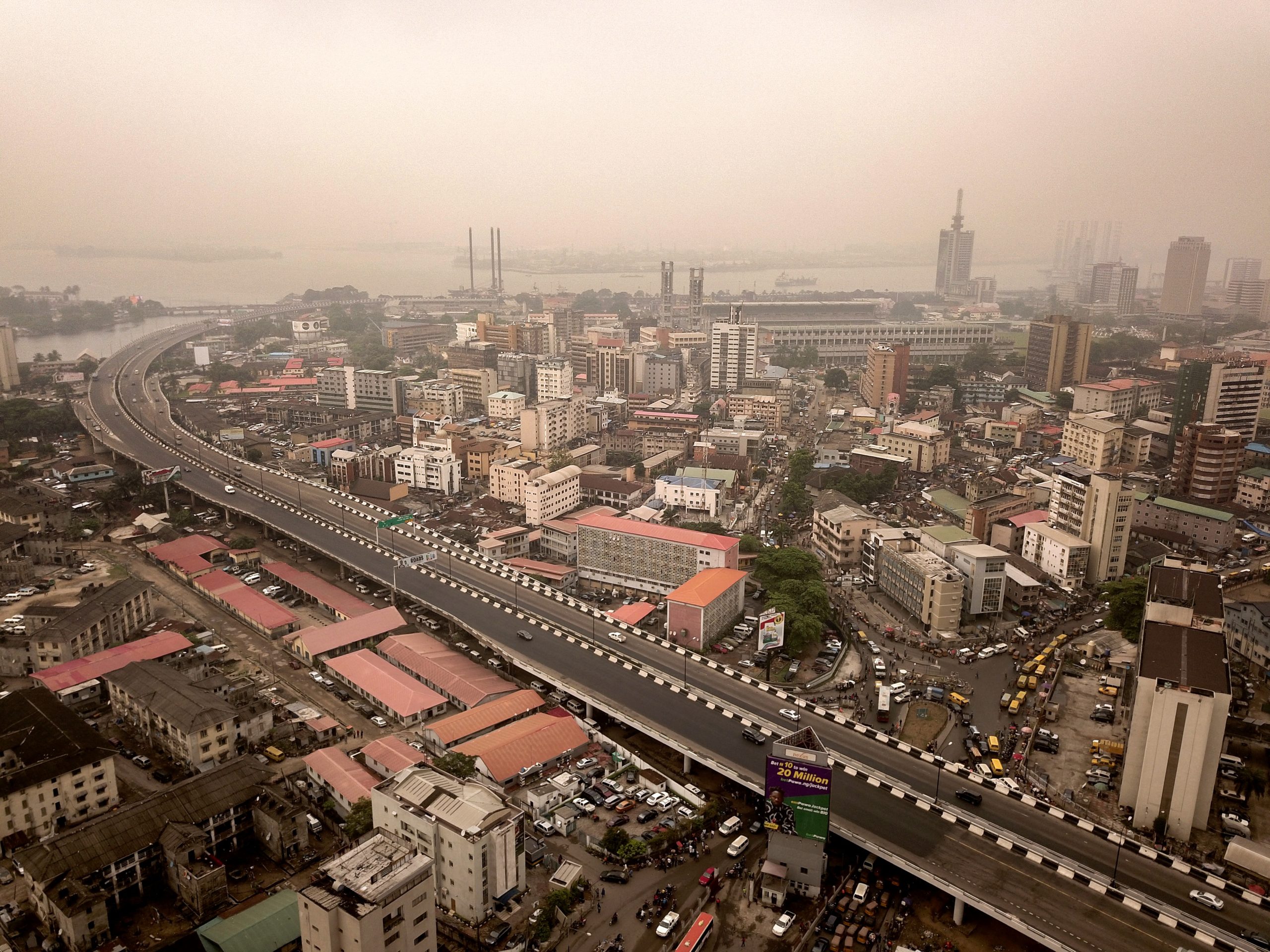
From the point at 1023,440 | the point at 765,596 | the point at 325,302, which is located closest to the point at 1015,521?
the point at 765,596

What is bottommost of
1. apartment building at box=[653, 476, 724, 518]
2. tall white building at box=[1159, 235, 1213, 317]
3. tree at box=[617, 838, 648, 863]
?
tree at box=[617, 838, 648, 863]

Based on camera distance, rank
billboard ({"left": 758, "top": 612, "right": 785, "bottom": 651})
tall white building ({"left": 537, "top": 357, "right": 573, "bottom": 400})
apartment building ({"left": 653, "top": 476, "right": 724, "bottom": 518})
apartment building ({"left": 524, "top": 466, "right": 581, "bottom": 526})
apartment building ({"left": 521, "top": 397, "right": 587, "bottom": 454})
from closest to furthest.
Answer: billboard ({"left": 758, "top": 612, "right": 785, "bottom": 651}) < apartment building ({"left": 524, "top": 466, "right": 581, "bottom": 526}) < apartment building ({"left": 653, "top": 476, "right": 724, "bottom": 518}) < apartment building ({"left": 521, "top": 397, "right": 587, "bottom": 454}) < tall white building ({"left": 537, "top": 357, "right": 573, "bottom": 400})

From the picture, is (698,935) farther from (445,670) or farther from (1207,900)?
(445,670)

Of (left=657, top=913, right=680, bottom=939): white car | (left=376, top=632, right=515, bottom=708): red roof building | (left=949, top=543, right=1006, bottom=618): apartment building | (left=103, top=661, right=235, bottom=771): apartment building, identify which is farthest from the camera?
(left=949, top=543, right=1006, bottom=618): apartment building

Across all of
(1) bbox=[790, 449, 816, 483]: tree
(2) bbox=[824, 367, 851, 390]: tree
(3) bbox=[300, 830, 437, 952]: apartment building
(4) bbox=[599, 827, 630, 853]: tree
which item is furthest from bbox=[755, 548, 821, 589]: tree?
(2) bbox=[824, 367, 851, 390]: tree

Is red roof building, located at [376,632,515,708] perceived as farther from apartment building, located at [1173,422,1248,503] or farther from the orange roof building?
apartment building, located at [1173,422,1248,503]

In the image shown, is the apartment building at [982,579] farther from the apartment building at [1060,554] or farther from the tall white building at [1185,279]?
the tall white building at [1185,279]
